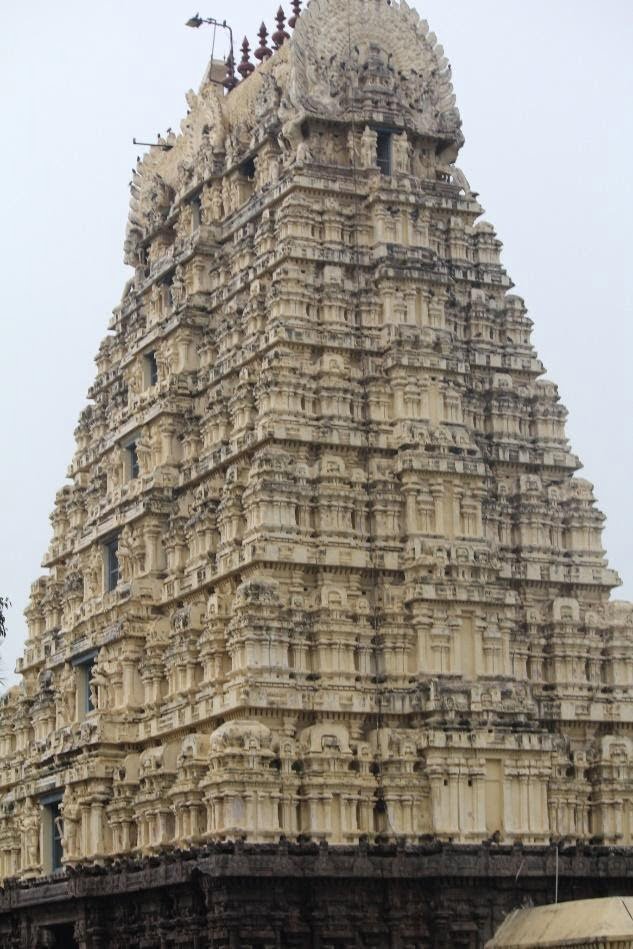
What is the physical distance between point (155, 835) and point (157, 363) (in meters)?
14.0

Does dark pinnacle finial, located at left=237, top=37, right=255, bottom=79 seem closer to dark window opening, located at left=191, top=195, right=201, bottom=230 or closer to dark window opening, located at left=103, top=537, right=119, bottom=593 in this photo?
dark window opening, located at left=191, top=195, right=201, bottom=230

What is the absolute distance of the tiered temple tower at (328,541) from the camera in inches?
1682

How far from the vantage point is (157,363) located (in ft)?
173

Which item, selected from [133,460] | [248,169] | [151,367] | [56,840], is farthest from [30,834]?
[248,169]

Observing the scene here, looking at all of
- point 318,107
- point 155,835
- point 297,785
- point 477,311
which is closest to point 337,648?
point 297,785

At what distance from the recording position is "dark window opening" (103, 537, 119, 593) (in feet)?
171

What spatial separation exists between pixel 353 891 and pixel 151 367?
59.0 ft

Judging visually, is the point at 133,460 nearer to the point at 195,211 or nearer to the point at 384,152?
the point at 195,211

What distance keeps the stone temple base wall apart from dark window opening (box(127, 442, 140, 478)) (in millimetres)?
12872

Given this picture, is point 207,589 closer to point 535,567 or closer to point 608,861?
point 535,567

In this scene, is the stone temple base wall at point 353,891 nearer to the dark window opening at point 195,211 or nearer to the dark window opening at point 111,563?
the dark window opening at point 111,563

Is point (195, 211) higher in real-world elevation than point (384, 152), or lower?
lower

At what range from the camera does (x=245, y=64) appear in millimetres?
56844

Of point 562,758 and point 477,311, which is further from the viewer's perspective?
point 477,311
